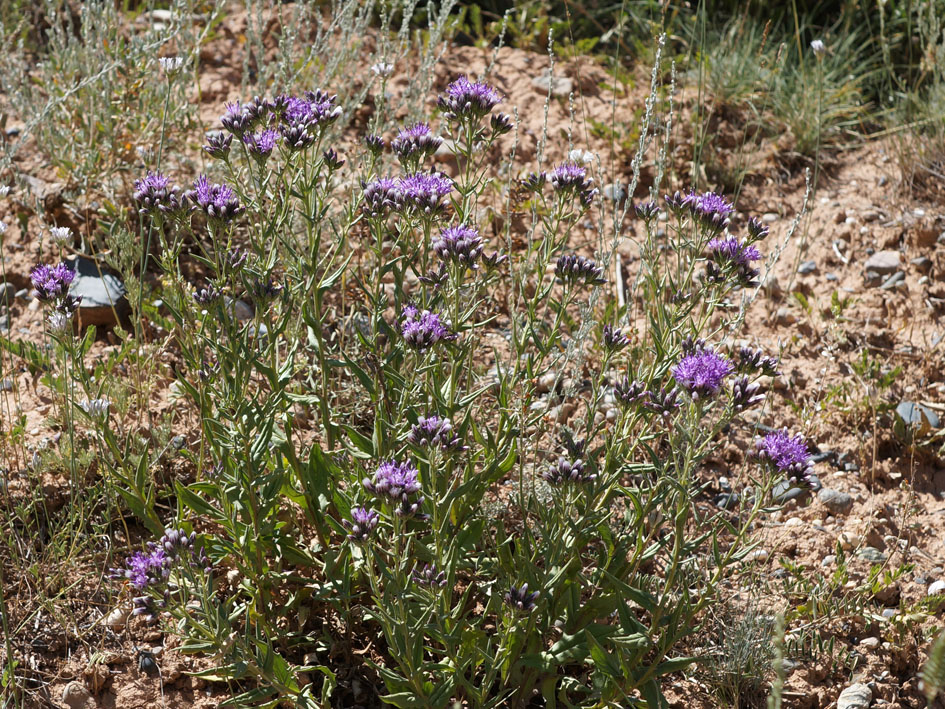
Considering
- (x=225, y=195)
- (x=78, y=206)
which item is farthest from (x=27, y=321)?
(x=225, y=195)

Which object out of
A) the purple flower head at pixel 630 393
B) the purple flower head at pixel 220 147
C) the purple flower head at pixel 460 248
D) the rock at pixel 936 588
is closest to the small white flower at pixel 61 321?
the purple flower head at pixel 220 147

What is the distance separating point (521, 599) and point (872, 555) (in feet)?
6.42

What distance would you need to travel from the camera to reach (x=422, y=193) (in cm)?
287

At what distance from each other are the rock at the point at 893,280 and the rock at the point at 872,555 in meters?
1.73

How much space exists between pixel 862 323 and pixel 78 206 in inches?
164

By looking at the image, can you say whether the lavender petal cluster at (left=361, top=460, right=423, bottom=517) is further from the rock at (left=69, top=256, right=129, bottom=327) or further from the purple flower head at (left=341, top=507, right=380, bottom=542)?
the rock at (left=69, top=256, right=129, bottom=327)

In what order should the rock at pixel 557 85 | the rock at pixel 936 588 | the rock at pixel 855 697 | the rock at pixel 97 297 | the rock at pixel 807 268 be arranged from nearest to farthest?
1. the rock at pixel 855 697
2. the rock at pixel 936 588
3. the rock at pixel 97 297
4. the rock at pixel 807 268
5. the rock at pixel 557 85

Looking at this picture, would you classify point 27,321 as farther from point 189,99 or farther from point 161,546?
point 161,546

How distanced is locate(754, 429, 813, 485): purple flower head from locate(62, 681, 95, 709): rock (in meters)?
2.40

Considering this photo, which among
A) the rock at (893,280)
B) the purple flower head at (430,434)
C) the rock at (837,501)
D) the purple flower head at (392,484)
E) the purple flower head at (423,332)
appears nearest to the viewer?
the purple flower head at (392,484)

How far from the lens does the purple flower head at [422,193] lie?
9.41 ft

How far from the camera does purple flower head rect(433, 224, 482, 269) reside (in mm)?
2801

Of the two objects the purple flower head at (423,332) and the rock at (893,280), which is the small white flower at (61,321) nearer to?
the purple flower head at (423,332)

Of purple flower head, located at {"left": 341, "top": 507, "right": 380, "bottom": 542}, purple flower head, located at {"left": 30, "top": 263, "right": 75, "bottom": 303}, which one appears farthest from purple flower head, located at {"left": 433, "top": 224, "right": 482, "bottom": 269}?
purple flower head, located at {"left": 30, "top": 263, "right": 75, "bottom": 303}
